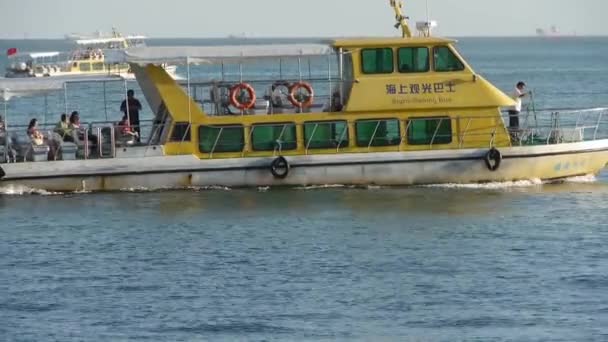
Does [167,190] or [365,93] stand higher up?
[365,93]

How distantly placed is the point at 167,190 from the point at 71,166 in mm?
2124

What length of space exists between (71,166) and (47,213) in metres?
1.69

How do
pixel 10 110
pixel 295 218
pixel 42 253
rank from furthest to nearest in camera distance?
1. pixel 10 110
2. pixel 295 218
3. pixel 42 253

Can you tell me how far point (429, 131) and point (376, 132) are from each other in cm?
116

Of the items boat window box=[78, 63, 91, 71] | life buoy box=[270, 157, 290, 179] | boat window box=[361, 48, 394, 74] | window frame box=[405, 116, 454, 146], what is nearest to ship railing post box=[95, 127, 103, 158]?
life buoy box=[270, 157, 290, 179]

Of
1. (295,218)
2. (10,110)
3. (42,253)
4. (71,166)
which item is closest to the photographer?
(42,253)

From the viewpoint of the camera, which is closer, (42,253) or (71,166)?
(42,253)

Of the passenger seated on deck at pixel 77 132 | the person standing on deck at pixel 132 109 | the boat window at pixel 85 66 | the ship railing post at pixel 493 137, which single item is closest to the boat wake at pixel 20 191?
the passenger seated on deck at pixel 77 132

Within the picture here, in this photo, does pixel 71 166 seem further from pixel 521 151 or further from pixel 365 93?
pixel 521 151

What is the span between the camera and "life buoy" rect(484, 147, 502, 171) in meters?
31.8

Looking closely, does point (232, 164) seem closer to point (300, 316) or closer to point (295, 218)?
point (295, 218)

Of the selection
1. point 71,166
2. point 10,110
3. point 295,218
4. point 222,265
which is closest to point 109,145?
point 71,166

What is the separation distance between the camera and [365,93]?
1254 inches

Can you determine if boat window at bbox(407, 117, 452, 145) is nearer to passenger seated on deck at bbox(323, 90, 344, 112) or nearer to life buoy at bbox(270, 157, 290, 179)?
passenger seated on deck at bbox(323, 90, 344, 112)
